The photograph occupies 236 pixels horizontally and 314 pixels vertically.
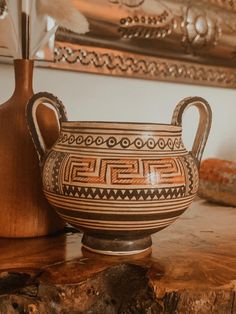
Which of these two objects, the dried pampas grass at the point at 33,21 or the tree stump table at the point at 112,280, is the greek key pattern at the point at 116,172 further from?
the dried pampas grass at the point at 33,21

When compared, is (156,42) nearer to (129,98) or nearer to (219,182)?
(129,98)

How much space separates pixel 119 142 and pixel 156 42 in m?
0.51

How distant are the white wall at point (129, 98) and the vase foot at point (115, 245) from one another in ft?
1.21

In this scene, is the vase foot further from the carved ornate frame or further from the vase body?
the carved ornate frame

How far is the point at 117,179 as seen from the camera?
48 centimetres

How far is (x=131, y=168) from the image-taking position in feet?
1.57

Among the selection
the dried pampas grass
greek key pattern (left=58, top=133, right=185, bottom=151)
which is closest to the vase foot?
greek key pattern (left=58, top=133, right=185, bottom=151)

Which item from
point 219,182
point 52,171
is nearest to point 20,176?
point 52,171

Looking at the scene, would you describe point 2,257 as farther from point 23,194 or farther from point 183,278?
point 183,278

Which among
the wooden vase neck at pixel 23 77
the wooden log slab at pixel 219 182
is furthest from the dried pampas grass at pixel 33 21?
the wooden log slab at pixel 219 182

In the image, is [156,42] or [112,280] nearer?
[112,280]

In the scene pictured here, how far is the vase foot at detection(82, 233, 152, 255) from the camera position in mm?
525

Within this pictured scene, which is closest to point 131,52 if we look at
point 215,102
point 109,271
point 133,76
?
point 133,76

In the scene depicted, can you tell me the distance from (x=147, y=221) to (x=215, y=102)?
27.2 inches
